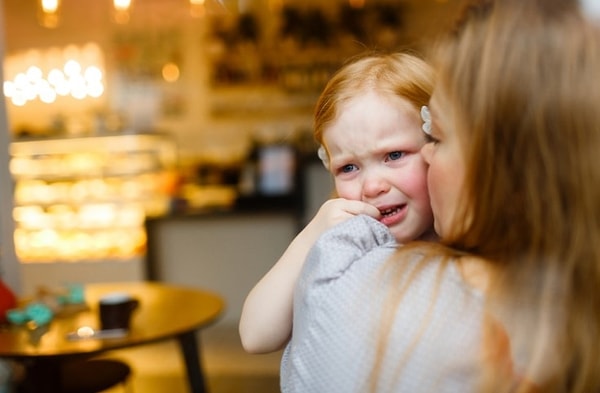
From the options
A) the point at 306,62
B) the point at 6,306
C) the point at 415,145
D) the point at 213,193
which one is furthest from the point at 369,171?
the point at 306,62

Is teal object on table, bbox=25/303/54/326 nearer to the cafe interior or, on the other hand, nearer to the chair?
the chair

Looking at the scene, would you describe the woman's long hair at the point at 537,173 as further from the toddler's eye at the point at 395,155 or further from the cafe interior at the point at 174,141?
the cafe interior at the point at 174,141

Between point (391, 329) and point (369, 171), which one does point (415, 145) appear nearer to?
point (369, 171)

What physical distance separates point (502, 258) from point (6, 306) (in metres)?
2.67

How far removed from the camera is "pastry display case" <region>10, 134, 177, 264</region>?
264 inches

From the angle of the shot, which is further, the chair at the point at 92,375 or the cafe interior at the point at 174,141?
the cafe interior at the point at 174,141

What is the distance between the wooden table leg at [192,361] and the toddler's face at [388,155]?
7.59 ft

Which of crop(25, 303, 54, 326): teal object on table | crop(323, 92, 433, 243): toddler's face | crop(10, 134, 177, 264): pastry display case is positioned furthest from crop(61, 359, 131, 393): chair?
crop(10, 134, 177, 264): pastry display case

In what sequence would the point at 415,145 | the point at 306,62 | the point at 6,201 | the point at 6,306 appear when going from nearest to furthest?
1. the point at 415,145
2. the point at 6,306
3. the point at 6,201
4. the point at 306,62

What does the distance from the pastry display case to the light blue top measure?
584 centimetres

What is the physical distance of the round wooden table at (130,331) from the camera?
8.54ft

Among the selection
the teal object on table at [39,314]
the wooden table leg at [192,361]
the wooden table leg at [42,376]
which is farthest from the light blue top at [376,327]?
the wooden table leg at [192,361]

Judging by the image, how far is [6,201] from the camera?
357 cm

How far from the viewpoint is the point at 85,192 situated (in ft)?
22.3
